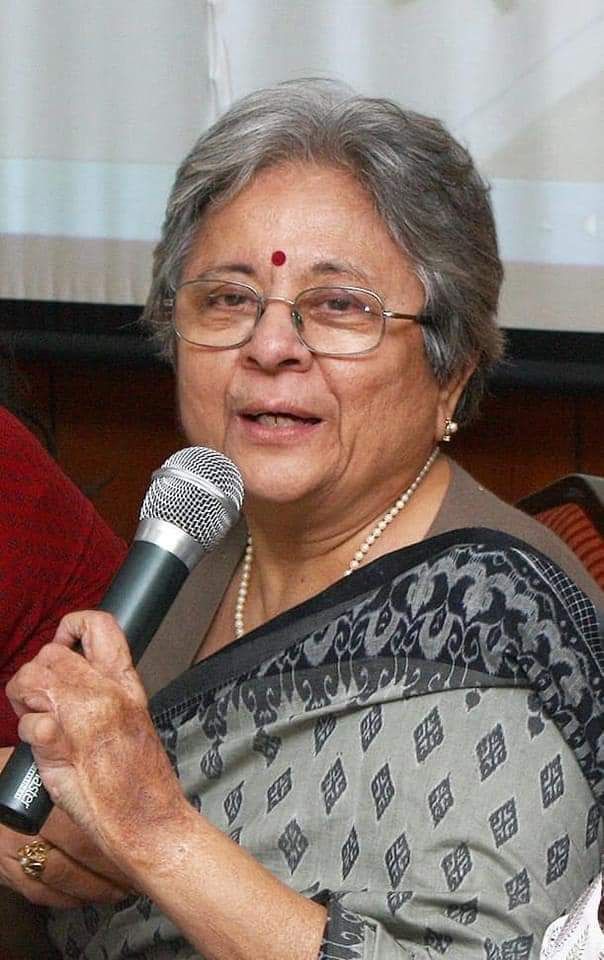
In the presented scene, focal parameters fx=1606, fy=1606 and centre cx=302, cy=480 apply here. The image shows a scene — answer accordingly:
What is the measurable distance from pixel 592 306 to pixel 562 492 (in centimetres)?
75

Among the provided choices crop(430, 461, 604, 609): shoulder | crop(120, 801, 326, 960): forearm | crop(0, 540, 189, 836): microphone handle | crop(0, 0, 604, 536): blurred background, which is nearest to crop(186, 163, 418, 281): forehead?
crop(430, 461, 604, 609): shoulder

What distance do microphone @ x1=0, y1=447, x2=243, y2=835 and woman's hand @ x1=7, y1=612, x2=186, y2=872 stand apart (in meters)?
0.02

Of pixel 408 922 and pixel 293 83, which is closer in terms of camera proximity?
pixel 408 922

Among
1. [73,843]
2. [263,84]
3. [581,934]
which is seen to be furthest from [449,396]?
[263,84]

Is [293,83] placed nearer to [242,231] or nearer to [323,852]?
[242,231]

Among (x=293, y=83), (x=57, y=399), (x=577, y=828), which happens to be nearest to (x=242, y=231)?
(x=293, y=83)

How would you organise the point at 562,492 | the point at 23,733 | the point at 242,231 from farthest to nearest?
1. the point at 562,492
2. the point at 242,231
3. the point at 23,733

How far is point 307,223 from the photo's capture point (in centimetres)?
162

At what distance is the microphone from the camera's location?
119 cm

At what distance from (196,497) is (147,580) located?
0.34 feet

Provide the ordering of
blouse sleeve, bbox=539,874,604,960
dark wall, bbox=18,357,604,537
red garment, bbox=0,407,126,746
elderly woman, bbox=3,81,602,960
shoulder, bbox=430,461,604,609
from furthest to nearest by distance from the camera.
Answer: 1. dark wall, bbox=18,357,604,537
2. red garment, bbox=0,407,126,746
3. shoulder, bbox=430,461,604,609
4. elderly woman, bbox=3,81,602,960
5. blouse sleeve, bbox=539,874,604,960

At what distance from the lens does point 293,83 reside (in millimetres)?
1739

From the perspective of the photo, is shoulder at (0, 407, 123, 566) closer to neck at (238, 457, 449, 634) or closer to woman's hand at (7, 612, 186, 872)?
neck at (238, 457, 449, 634)

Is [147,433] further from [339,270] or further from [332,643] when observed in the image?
[332,643]
